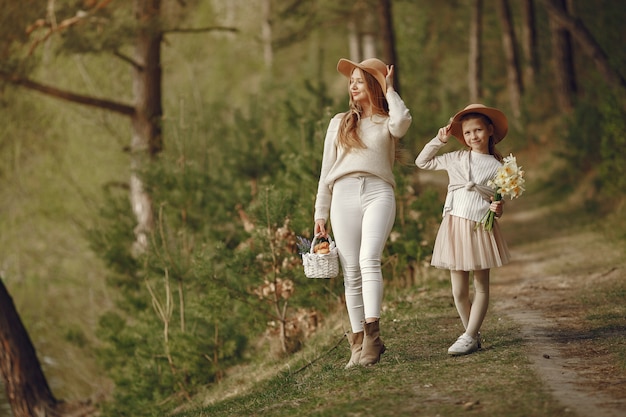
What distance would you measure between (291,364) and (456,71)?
30849mm

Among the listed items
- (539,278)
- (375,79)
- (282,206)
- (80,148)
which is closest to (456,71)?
(80,148)

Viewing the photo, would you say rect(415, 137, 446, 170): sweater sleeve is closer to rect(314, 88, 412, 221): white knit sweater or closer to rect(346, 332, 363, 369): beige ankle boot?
rect(314, 88, 412, 221): white knit sweater

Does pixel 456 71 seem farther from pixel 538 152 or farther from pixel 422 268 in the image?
pixel 422 268

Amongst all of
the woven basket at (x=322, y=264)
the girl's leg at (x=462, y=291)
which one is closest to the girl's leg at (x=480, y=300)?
the girl's leg at (x=462, y=291)

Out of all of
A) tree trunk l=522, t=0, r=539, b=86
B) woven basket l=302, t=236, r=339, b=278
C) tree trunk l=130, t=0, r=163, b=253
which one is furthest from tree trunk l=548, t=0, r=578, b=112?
woven basket l=302, t=236, r=339, b=278

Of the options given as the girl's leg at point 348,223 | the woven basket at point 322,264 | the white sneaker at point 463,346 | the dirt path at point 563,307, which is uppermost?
the girl's leg at point 348,223

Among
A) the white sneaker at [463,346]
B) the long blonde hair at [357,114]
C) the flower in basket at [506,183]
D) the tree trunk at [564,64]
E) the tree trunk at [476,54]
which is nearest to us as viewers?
the flower in basket at [506,183]

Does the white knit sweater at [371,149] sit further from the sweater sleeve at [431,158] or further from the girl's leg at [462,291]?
the girl's leg at [462,291]

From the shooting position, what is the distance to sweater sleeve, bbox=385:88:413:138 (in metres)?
6.65

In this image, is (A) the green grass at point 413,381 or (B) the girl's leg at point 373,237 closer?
(A) the green grass at point 413,381

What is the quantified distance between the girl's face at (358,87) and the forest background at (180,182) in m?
0.65

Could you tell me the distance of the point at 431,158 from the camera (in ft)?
23.1

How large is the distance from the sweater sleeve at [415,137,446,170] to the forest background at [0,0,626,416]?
35cm

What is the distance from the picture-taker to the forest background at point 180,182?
1067 centimetres
